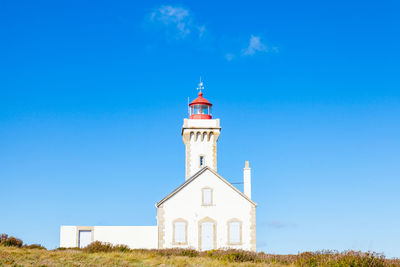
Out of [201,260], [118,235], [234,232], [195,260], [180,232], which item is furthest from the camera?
[118,235]

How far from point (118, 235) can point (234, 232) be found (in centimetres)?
635

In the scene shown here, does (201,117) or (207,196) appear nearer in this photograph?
(207,196)

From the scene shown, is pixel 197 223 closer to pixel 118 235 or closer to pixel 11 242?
pixel 118 235

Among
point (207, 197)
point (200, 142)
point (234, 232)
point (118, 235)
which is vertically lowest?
point (118, 235)

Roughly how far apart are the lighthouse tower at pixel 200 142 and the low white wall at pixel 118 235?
533 centimetres

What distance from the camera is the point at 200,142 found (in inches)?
1369

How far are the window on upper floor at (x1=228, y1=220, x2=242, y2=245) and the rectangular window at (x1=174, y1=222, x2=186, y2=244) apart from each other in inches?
93.2

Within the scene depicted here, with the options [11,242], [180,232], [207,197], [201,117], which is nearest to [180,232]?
[180,232]

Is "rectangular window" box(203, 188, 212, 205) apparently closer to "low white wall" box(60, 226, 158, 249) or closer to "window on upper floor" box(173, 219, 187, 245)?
"window on upper floor" box(173, 219, 187, 245)

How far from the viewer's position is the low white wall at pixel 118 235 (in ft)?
98.3

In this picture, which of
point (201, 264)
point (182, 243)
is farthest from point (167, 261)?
point (182, 243)

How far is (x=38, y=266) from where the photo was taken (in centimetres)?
1491

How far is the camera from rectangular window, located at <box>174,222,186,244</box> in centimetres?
2880

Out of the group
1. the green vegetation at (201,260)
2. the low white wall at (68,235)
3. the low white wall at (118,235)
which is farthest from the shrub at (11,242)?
the low white wall at (118,235)
